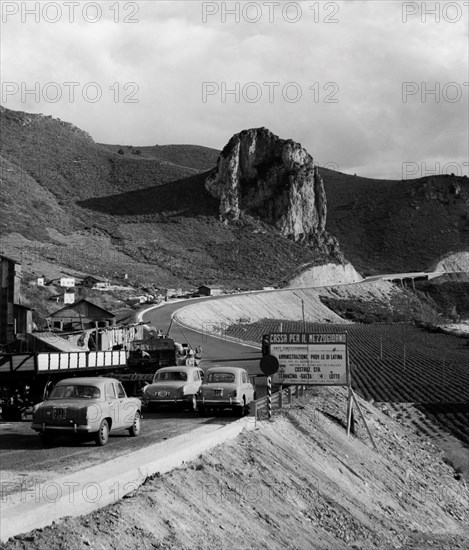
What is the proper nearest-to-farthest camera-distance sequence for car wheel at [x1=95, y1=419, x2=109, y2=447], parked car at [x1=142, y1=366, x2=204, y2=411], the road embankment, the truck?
car wheel at [x1=95, y1=419, x2=109, y2=447] → the truck → parked car at [x1=142, y1=366, x2=204, y2=411] → the road embankment

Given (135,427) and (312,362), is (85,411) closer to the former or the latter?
(135,427)

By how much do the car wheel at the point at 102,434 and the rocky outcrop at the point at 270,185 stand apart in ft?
457

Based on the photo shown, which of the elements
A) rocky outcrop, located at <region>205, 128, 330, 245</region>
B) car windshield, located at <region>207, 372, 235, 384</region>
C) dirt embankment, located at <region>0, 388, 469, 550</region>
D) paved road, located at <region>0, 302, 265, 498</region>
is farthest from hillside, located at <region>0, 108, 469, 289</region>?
dirt embankment, located at <region>0, 388, 469, 550</region>

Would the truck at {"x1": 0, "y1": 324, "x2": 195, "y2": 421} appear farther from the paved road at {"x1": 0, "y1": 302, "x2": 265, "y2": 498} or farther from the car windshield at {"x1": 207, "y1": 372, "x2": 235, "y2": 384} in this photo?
the car windshield at {"x1": 207, "y1": 372, "x2": 235, "y2": 384}

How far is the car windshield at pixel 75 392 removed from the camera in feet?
54.6

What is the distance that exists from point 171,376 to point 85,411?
8141 mm

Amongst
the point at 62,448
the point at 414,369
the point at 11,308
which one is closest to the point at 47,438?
the point at 62,448

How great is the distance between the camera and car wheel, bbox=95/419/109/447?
52.9 feet

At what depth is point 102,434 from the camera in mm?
16219

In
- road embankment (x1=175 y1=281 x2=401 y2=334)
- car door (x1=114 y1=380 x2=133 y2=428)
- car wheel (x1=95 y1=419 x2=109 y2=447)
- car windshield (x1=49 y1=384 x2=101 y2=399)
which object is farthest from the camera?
road embankment (x1=175 y1=281 x2=401 y2=334)

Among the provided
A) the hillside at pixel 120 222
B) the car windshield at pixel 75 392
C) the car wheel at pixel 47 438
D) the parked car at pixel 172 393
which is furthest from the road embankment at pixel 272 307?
the car wheel at pixel 47 438

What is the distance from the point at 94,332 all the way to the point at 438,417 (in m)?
16.3

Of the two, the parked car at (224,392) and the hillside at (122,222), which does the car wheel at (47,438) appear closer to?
the parked car at (224,392)

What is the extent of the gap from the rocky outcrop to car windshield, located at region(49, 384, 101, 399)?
138668mm
